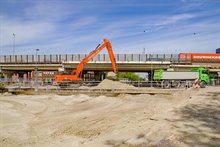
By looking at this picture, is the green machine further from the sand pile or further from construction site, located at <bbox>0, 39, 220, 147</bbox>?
the sand pile

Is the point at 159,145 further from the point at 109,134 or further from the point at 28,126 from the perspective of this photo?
the point at 28,126

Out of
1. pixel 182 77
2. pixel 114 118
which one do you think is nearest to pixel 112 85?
pixel 182 77

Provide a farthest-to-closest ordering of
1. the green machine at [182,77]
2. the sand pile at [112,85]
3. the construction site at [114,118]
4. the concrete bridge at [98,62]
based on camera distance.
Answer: the concrete bridge at [98,62] < the green machine at [182,77] < the sand pile at [112,85] < the construction site at [114,118]

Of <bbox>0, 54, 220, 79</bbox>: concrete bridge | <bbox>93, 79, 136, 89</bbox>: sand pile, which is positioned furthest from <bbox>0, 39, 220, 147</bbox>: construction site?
<bbox>0, 54, 220, 79</bbox>: concrete bridge

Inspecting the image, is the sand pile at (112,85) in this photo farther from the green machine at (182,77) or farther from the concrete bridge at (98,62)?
the concrete bridge at (98,62)

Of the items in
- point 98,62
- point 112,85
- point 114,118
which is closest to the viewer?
point 114,118

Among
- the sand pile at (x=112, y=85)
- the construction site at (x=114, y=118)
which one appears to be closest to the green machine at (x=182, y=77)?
the construction site at (x=114, y=118)

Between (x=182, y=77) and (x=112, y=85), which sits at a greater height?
(x=182, y=77)

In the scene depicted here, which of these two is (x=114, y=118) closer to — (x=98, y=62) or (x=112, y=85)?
(x=112, y=85)

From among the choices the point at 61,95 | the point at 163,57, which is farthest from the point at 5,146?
the point at 163,57

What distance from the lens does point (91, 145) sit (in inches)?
335

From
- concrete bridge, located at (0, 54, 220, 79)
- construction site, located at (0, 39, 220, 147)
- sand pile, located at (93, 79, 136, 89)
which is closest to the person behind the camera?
construction site, located at (0, 39, 220, 147)

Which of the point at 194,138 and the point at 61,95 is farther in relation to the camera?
the point at 61,95

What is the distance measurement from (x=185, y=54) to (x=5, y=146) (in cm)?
5557
